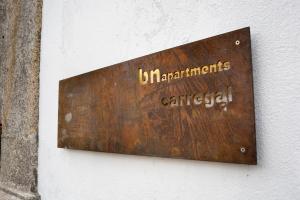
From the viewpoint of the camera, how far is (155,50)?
1.35 metres

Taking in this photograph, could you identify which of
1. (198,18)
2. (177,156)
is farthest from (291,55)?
(177,156)

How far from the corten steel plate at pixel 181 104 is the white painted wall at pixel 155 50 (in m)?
0.07

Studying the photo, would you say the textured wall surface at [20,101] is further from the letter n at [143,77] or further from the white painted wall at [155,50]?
the letter n at [143,77]

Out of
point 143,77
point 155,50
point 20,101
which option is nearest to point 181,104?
point 143,77

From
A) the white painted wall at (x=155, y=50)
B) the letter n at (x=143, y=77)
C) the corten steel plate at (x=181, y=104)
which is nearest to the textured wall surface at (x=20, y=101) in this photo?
the white painted wall at (x=155, y=50)

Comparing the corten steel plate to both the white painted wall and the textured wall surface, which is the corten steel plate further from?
the textured wall surface

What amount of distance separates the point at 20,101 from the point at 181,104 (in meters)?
1.78

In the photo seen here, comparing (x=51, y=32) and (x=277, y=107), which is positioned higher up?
(x=51, y=32)

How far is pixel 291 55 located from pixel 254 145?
31cm

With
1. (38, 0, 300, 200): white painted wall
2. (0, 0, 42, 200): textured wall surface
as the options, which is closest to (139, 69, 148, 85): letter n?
(38, 0, 300, 200): white painted wall

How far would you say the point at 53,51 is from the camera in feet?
6.95

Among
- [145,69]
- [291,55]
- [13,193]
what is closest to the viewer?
[291,55]

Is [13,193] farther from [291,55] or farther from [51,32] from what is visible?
[291,55]

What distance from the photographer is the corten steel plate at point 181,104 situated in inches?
37.7
